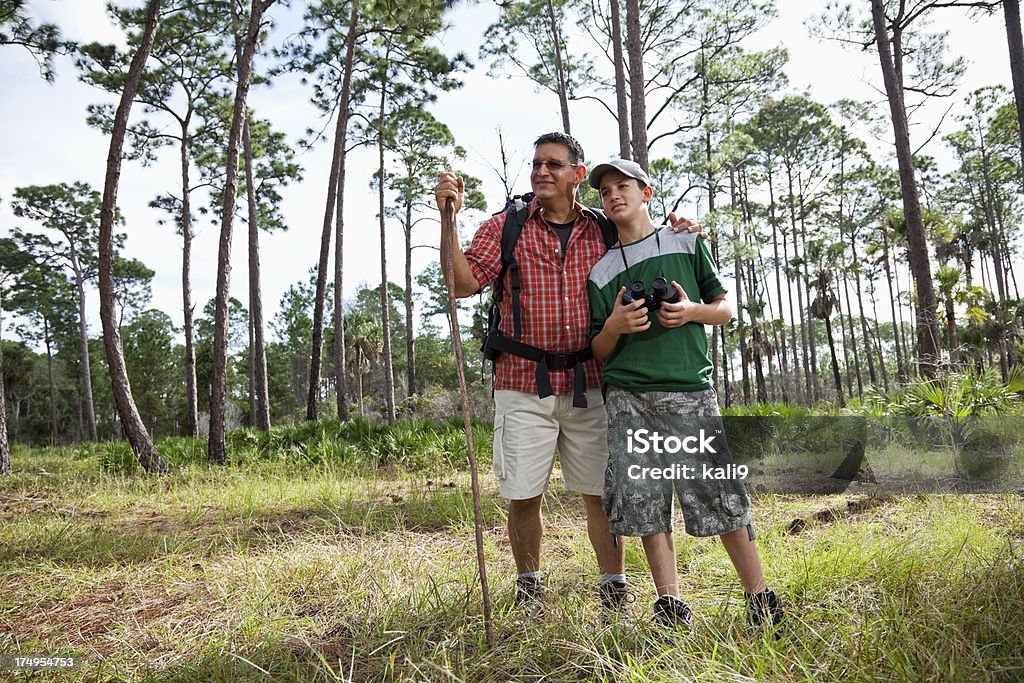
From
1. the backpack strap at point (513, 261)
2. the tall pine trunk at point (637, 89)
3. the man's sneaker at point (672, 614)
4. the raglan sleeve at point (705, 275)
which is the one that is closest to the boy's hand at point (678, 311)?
the raglan sleeve at point (705, 275)

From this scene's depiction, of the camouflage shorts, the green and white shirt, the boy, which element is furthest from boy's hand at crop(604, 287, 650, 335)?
the camouflage shorts

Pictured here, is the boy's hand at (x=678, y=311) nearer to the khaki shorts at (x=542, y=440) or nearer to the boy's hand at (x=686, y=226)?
the boy's hand at (x=686, y=226)

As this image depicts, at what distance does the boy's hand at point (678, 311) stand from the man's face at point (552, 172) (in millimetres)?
687

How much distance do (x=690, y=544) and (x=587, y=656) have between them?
160 centimetres

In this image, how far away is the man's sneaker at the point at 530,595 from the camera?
2.32 meters

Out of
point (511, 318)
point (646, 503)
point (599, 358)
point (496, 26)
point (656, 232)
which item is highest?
point (496, 26)

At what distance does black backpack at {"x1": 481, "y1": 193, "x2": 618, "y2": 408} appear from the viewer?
2428 mm

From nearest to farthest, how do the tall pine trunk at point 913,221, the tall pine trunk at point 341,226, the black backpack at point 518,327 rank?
the black backpack at point 518,327 < the tall pine trunk at point 913,221 < the tall pine trunk at point 341,226

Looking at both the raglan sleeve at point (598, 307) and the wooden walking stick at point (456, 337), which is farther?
the raglan sleeve at point (598, 307)

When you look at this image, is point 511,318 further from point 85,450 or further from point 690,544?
point 85,450

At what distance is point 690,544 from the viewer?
10.9 feet

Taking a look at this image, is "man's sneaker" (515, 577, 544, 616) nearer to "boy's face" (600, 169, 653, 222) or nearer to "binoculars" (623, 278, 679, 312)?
"binoculars" (623, 278, 679, 312)

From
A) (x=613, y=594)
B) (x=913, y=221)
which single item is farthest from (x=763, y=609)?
(x=913, y=221)

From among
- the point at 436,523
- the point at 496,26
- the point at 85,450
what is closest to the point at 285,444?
the point at 436,523
